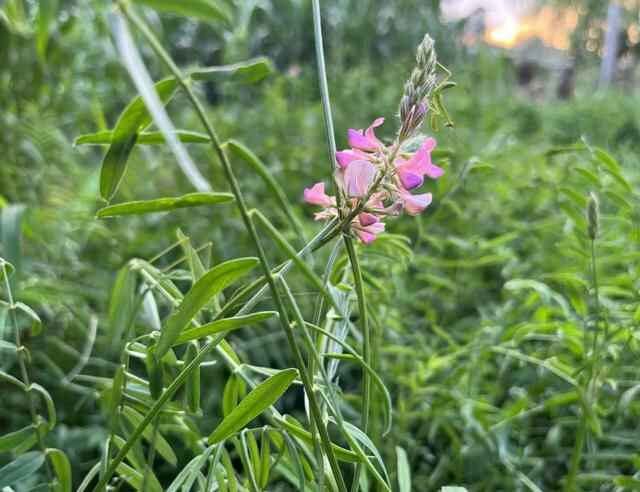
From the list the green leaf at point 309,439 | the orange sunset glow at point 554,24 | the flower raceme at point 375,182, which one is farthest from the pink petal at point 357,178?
the orange sunset glow at point 554,24

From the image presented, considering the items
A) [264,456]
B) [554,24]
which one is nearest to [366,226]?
[264,456]

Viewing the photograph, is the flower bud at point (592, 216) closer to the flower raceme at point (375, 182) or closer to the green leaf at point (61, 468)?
the flower raceme at point (375, 182)

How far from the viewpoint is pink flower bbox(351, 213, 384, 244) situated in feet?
0.94

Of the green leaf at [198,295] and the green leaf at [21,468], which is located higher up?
the green leaf at [198,295]

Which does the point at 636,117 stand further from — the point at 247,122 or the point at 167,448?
the point at 167,448

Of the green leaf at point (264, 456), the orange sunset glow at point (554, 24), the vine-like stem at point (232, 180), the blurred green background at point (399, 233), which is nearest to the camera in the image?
the vine-like stem at point (232, 180)

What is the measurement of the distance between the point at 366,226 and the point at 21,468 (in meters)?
0.22

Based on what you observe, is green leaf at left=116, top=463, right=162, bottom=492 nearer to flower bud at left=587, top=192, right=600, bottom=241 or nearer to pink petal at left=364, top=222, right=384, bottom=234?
pink petal at left=364, top=222, right=384, bottom=234

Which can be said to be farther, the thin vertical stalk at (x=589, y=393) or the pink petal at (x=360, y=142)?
the thin vertical stalk at (x=589, y=393)

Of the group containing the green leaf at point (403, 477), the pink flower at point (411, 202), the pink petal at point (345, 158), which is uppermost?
the pink petal at point (345, 158)

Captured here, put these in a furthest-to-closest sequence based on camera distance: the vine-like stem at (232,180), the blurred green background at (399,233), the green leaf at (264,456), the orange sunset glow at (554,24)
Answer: the orange sunset glow at (554,24) → the blurred green background at (399,233) → the green leaf at (264,456) → the vine-like stem at (232,180)

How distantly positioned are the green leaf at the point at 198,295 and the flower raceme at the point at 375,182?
4 cm

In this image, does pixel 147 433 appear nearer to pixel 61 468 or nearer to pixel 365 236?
pixel 61 468

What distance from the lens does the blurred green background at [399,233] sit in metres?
0.53
